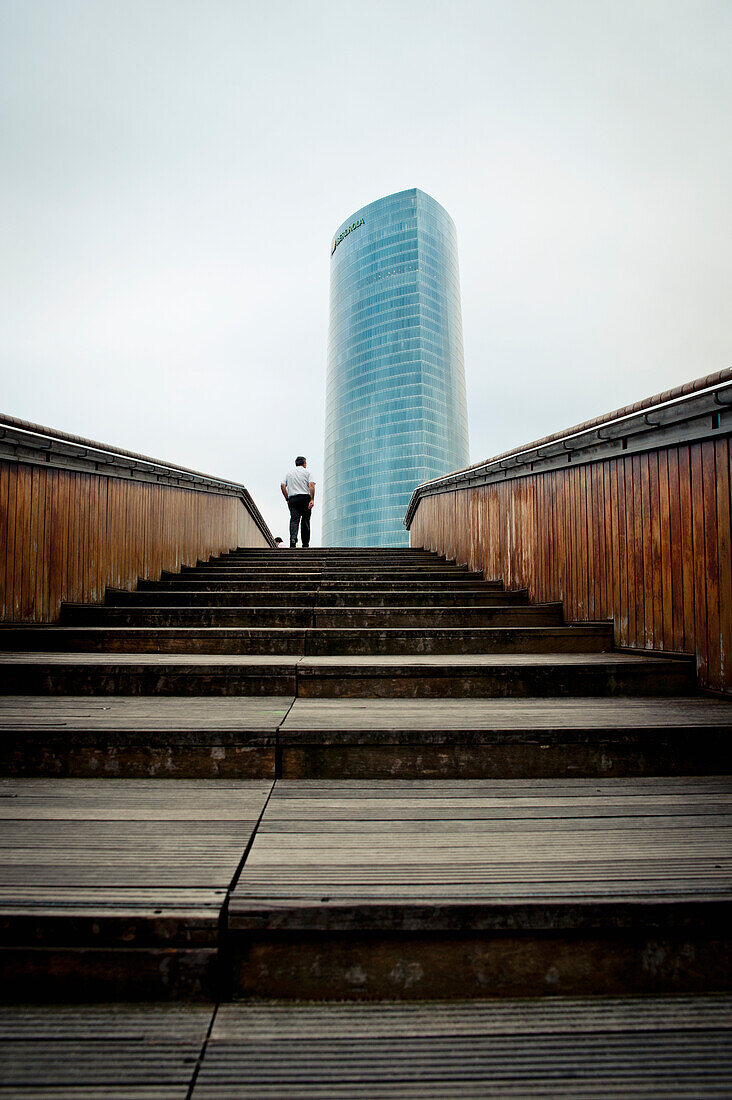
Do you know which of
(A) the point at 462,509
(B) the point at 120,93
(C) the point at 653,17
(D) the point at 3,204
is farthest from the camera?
(B) the point at 120,93

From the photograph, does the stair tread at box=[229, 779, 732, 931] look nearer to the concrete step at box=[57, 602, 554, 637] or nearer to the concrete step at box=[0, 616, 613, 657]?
the concrete step at box=[0, 616, 613, 657]

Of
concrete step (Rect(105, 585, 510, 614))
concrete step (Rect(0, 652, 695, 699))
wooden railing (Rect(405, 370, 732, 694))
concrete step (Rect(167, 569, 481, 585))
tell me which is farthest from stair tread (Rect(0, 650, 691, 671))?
concrete step (Rect(167, 569, 481, 585))

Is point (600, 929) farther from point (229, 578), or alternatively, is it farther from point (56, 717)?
point (229, 578)

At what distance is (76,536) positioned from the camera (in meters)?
3.50

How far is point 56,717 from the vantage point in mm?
1958

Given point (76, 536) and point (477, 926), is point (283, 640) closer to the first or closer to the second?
point (76, 536)

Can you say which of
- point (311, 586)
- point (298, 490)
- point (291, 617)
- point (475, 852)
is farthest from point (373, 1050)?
point (298, 490)

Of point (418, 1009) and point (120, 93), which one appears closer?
point (418, 1009)

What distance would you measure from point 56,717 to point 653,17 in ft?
20.6

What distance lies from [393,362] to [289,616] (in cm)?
6735

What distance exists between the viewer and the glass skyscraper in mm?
65625

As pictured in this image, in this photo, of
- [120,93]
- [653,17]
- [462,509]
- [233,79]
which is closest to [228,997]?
[462,509]

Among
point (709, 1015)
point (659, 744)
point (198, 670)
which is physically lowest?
point (709, 1015)

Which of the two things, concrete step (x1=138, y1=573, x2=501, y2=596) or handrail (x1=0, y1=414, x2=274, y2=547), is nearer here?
handrail (x1=0, y1=414, x2=274, y2=547)
